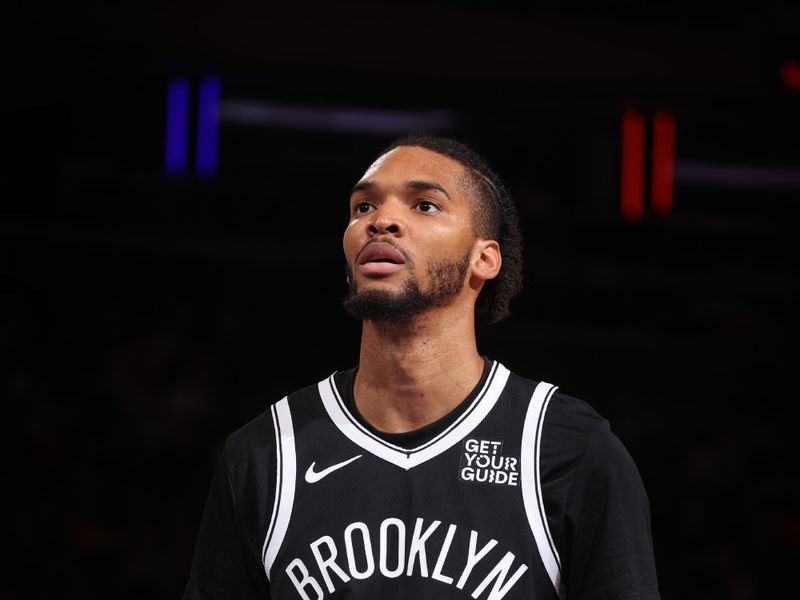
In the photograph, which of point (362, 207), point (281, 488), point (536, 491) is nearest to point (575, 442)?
point (536, 491)

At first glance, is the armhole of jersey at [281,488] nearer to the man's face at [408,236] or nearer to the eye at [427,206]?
the man's face at [408,236]

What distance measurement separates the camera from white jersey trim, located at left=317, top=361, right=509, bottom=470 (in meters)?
2.17

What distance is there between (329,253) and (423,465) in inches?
248

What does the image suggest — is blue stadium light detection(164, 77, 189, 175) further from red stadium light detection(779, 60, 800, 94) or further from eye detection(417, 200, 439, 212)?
eye detection(417, 200, 439, 212)

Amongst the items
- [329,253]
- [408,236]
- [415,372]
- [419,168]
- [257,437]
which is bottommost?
[257,437]

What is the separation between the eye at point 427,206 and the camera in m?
2.30

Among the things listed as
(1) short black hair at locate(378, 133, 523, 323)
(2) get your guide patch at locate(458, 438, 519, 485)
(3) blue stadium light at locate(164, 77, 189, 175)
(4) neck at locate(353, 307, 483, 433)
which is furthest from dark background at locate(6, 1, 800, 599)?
(2) get your guide patch at locate(458, 438, 519, 485)

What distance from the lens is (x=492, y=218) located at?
2.44 m

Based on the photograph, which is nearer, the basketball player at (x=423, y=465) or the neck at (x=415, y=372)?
the basketball player at (x=423, y=465)

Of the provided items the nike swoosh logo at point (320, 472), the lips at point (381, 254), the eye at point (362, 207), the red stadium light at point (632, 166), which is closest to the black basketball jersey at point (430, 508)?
the nike swoosh logo at point (320, 472)

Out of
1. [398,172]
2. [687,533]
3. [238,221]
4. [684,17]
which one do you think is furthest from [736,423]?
[398,172]

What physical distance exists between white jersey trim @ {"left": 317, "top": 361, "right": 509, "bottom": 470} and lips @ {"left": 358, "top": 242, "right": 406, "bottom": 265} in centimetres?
29

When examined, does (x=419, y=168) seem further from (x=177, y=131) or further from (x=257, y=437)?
(x=177, y=131)

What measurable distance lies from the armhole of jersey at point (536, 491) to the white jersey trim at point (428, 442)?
0.10 m
